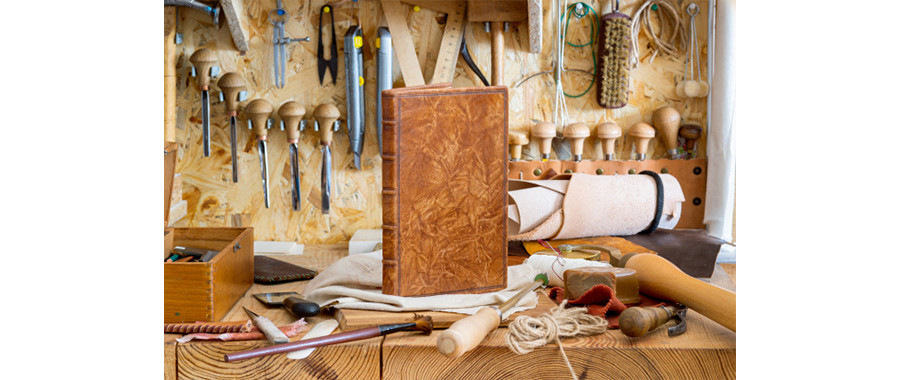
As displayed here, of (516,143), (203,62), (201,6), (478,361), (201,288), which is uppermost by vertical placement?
(201,6)

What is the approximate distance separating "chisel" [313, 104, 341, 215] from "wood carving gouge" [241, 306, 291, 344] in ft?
3.89

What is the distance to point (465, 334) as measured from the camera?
1.19 metres

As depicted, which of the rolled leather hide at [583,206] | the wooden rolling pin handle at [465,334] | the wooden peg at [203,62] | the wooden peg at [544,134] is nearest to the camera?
the wooden rolling pin handle at [465,334]

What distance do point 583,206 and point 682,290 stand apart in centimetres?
79

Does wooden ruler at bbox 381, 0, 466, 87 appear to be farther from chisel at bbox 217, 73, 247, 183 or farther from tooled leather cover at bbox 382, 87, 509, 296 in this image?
tooled leather cover at bbox 382, 87, 509, 296

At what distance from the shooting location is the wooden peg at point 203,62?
2.49 meters

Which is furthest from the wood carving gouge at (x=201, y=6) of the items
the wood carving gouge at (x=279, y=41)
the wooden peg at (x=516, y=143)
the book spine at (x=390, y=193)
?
the book spine at (x=390, y=193)

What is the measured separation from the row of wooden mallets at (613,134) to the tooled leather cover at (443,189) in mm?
1040

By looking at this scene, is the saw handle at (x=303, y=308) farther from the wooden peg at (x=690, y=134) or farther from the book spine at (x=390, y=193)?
the wooden peg at (x=690, y=134)

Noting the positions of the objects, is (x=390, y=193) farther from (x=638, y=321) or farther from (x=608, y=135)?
(x=608, y=135)

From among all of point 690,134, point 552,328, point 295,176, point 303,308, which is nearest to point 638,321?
point 552,328

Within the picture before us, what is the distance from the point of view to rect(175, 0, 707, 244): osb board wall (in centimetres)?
260

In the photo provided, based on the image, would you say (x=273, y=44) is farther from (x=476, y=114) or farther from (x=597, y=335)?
(x=597, y=335)

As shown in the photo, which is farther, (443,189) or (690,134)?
(690,134)
